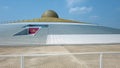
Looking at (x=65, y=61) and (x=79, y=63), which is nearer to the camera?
(x=65, y=61)

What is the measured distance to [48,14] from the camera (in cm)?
12619

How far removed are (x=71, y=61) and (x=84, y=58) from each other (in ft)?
2.62

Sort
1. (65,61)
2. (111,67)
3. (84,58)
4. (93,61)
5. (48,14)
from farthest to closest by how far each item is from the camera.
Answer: (48,14) → (84,58) → (93,61) → (65,61) → (111,67)

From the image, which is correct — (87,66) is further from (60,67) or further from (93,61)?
(60,67)

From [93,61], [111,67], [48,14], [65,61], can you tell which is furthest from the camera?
[48,14]

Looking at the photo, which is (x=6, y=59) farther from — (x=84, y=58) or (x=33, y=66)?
(x=84, y=58)

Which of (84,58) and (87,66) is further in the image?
(84,58)

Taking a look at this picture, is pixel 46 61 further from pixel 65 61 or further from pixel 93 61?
pixel 93 61

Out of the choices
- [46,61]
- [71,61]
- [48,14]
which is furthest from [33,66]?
[48,14]

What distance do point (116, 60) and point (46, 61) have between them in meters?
3.58

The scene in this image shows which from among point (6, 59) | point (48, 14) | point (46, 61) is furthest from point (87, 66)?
point (48, 14)

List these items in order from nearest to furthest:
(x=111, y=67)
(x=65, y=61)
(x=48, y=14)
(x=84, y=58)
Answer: (x=111, y=67) < (x=65, y=61) < (x=84, y=58) < (x=48, y=14)

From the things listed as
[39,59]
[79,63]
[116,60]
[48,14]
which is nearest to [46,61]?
[39,59]

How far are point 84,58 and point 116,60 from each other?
6.09 ft
